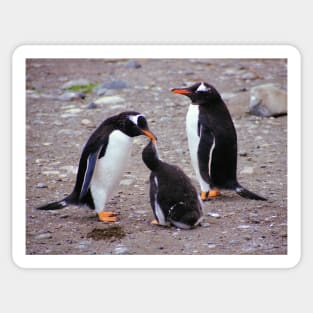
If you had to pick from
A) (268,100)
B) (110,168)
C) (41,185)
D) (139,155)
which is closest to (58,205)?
(41,185)

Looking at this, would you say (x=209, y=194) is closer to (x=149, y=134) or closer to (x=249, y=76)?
(x=149, y=134)

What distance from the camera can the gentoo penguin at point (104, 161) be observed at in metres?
4.54

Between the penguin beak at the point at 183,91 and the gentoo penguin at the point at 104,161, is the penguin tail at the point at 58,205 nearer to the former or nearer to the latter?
the gentoo penguin at the point at 104,161

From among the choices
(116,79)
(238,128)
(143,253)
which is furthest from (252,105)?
(143,253)

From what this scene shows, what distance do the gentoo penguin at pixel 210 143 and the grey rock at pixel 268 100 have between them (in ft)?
0.70

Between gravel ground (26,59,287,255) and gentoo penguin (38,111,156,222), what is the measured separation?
1.4 inches

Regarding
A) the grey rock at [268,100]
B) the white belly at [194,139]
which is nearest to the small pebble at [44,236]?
the white belly at [194,139]

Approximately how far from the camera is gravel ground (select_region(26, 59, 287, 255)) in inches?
178

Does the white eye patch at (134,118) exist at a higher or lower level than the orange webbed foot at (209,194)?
higher

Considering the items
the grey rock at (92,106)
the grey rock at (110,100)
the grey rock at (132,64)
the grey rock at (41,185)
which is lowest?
the grey rock at (41,185)

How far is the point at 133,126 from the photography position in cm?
453

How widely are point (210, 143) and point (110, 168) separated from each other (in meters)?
0.41
